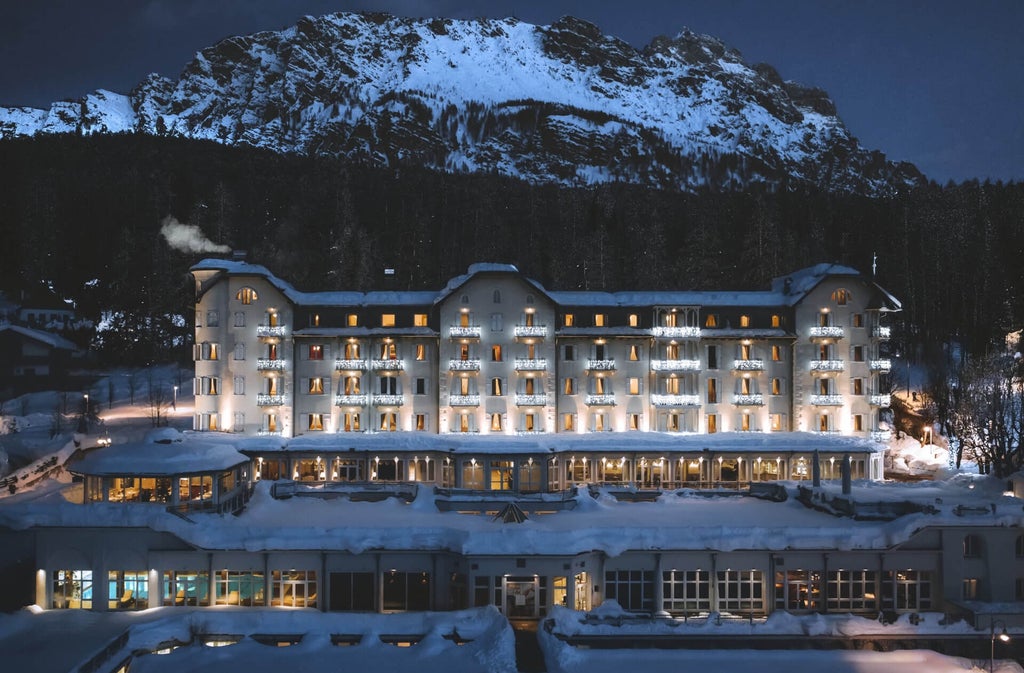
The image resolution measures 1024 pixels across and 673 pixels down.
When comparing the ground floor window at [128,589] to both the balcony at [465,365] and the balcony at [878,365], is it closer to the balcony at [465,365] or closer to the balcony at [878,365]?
the balcony at [465,365]

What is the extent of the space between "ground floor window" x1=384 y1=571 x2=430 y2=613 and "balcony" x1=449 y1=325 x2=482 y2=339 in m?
23.1

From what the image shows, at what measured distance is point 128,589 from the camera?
29375 millimetres

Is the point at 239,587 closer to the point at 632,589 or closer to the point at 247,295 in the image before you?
the point at 632,589

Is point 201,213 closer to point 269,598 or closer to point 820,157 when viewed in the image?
point 269,598

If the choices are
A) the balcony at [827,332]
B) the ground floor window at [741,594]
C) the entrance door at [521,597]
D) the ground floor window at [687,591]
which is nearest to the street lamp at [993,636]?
the ground floor window at [741,594]

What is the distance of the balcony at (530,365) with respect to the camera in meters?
50.4

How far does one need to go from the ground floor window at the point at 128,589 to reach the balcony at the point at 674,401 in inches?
1301

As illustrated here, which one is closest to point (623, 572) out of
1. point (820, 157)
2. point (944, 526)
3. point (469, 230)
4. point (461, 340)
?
point (944, 526)

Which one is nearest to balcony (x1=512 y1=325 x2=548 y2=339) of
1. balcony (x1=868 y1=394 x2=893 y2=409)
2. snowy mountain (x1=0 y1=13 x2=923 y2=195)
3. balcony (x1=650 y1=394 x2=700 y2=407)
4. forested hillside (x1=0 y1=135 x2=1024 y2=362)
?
balcony (x1=650 y1=394 x2=700 y2=407)

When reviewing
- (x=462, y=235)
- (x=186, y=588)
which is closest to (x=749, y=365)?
(x=186, y=588)

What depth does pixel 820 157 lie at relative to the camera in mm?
196250

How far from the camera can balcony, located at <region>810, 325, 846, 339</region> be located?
51.4 meters

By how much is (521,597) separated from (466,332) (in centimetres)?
2453

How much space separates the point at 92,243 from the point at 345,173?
33789 mm
